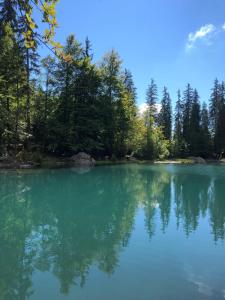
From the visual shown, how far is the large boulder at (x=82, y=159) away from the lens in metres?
35.6

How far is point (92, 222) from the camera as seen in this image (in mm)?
11273

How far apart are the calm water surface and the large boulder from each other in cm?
1786

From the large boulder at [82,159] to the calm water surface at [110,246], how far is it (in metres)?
17.9

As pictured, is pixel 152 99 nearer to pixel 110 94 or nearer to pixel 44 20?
pixel 110 94

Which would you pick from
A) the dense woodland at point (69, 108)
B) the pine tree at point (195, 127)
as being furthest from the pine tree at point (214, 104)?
the dense woodland at point (69, 108)

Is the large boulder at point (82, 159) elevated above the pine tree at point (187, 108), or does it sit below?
below

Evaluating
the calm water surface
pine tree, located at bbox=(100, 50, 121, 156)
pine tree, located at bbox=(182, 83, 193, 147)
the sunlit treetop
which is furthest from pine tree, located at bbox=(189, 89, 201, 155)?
the sunlit treetop

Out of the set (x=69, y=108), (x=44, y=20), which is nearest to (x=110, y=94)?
(x=69, y=108)

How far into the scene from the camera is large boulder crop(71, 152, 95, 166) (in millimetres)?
35594

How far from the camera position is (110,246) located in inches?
342

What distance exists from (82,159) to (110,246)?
2791 cm

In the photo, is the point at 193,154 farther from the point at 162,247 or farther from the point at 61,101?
the point at 162,247

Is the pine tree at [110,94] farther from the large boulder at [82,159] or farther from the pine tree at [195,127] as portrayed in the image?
the pine tree at [195,127]

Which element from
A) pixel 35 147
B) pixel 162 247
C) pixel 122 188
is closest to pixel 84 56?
pixel 35 147
